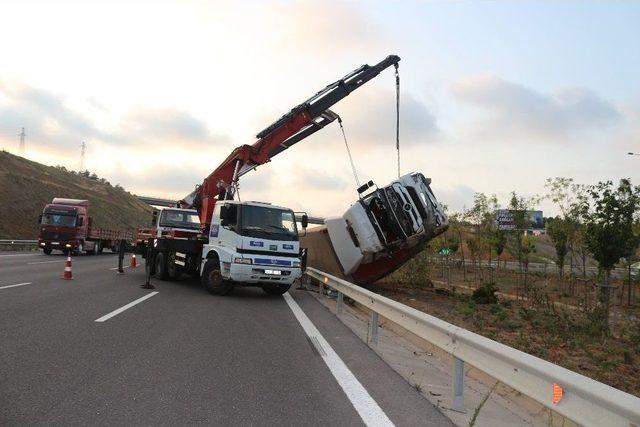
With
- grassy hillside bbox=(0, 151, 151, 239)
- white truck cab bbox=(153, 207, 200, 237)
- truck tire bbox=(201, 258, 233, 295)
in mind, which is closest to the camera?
truck tire bbox=(201, 258, 233, 295)

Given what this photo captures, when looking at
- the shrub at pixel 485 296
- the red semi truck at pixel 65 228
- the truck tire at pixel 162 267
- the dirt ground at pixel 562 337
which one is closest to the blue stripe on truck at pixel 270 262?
the dirt ground at pixel 562 337

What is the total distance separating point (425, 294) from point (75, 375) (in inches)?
658

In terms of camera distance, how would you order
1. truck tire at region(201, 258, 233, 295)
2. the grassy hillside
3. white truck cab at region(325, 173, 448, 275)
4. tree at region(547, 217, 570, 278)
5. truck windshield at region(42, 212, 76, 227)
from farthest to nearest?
the grassy hillside < truck windshield at region(42, 212, 76, 227) < tree at region(547, 217, 570, 278) < white truck cab at region(325, 173, 448, 275) < truck tire at region(201, 258, 233, 295)

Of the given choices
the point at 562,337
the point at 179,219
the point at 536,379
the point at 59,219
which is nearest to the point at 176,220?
the point at 179,219

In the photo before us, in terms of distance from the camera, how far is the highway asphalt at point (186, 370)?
15.3 ft

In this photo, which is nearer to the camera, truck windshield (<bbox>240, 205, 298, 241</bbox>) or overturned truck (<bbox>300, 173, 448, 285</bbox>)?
truck windshield (<bbox>240, 205, 298, 241</bbox>)

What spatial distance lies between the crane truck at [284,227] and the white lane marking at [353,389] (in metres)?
4.73

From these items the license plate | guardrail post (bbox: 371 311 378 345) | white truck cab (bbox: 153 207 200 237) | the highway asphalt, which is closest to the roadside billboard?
white truck cab (bbox: 153 207 200 237)

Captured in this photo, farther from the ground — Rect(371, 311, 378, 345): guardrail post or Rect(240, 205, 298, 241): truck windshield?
Rect(240, 205, 298, 241): truck windshield

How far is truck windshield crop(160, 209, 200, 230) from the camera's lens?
18.6 meters

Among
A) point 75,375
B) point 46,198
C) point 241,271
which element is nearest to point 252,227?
point 241,271

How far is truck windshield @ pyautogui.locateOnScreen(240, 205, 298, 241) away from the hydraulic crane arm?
4.04 metres

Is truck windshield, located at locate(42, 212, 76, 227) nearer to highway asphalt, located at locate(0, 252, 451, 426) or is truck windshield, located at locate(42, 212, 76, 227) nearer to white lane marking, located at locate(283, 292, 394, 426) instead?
highway asphalt, located at locate(0, 252, 451, 426)

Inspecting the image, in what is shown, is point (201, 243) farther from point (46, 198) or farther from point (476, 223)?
point (46, 198)
